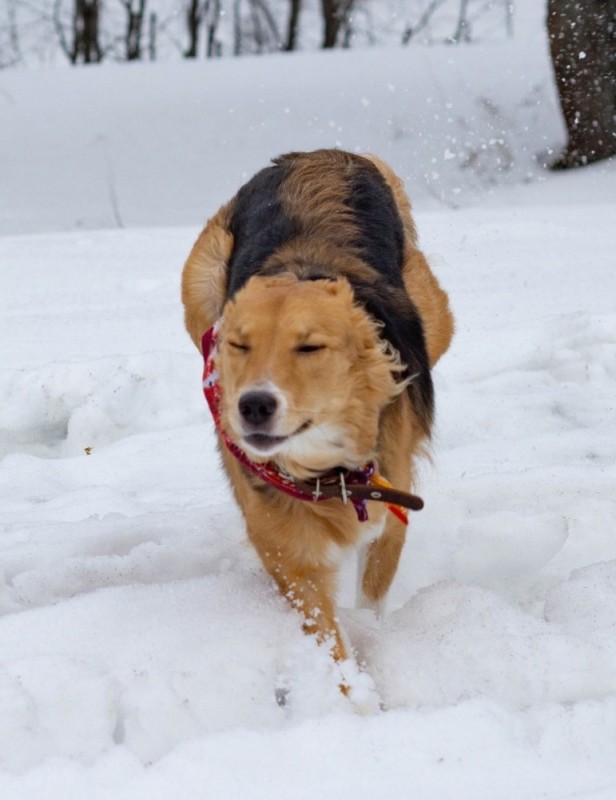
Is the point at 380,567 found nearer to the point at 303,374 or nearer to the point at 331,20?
the point at 303,374

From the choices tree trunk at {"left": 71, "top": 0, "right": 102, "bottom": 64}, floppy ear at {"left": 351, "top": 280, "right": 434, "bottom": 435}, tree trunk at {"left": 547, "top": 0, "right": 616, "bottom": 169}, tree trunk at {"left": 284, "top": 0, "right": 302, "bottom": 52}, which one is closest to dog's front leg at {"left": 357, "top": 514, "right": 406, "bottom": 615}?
floppy ear at {"left": 351, "top": 280, "right": 434, "bottom": 435}

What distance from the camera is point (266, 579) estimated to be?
137 inches

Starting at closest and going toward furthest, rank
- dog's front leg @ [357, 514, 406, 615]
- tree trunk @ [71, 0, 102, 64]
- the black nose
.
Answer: the black nose → dog's front leg @ [357, 514, 406, 615] → tree trunk @ [71, 0, 102, 64]

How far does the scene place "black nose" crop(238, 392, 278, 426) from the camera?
2734 mm

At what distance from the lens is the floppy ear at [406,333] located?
10.7 feet

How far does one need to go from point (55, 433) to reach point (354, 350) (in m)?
2.72

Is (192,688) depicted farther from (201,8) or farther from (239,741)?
(201,8)

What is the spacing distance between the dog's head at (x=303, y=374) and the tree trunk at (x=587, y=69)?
8119 mm

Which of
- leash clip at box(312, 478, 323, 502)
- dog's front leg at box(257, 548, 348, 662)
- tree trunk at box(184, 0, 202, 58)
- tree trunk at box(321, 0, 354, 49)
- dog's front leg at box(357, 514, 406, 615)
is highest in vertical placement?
leash clip at box(312, 478, 323, 502)

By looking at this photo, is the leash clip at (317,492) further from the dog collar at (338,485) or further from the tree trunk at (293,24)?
the tree trunk at (293,24)

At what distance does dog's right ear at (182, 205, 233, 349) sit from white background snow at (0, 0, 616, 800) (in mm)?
751

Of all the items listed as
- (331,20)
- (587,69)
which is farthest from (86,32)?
(587,69)

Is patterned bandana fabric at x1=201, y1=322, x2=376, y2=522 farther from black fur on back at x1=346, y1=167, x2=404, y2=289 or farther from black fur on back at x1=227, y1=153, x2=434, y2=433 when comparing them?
black fur on back at x1=346, y1=167, x2=404, y2=289

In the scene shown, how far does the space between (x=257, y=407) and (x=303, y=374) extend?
18 centimetres
